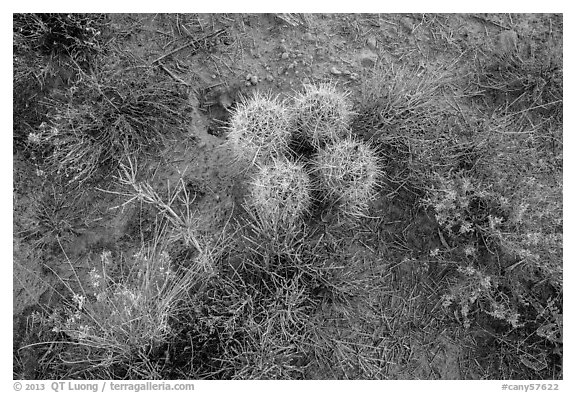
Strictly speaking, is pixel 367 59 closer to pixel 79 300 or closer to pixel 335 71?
pixel 335 71

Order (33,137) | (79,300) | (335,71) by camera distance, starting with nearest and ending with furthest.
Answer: (79,300), (33,137), (335,71)

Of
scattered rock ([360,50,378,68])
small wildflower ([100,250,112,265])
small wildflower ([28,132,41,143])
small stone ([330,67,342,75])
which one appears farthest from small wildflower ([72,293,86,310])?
scattered rock ([360,50,378,68])

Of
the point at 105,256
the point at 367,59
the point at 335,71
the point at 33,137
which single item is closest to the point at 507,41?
the point at 367,59

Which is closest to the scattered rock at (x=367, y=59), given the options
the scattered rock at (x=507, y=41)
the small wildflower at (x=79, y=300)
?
the scattered rock at (x=507, y=41)

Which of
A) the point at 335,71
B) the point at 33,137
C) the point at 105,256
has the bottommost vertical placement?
the point at 105,256

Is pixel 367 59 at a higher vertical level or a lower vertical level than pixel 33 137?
higher

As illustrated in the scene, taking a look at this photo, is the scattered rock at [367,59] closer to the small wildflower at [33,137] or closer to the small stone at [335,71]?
the small stone at [335,71]

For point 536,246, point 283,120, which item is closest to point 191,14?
point 283,120

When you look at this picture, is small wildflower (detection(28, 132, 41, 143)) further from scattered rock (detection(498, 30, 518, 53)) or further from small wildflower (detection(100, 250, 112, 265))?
scattered rock (detection(498, 30, 518, 53))

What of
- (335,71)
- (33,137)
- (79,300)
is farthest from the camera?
(335,71)
